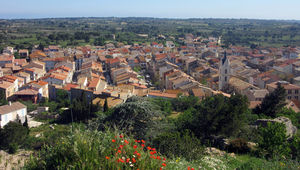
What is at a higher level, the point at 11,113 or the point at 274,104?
the point at 274,104

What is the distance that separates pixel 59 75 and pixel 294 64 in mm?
36404

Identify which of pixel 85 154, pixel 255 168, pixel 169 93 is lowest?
pixel 169 93

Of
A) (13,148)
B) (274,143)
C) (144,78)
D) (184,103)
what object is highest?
(274,143)

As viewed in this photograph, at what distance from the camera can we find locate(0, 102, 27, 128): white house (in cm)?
2519

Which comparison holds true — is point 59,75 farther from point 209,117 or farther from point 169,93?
point 209,117

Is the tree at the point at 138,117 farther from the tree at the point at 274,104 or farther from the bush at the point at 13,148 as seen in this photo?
the tree at the point at 274,104

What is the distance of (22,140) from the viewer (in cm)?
1983

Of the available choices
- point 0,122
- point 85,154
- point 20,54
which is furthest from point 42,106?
point 20,54

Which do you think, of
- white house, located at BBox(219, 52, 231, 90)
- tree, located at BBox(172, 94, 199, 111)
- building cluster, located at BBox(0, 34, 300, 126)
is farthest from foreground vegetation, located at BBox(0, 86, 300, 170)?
white house, located at BBox(219, 52, 231, 90)

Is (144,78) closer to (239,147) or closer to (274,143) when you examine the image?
(239,147)

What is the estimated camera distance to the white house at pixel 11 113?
82.7ft

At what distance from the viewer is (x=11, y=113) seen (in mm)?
26125

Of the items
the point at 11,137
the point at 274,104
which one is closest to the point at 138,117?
the point at 11,137

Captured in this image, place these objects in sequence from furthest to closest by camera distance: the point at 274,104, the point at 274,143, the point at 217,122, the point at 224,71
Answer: the point at 224,71 < the point at 274,104 < the point at 217,122 < the point at 274,143
